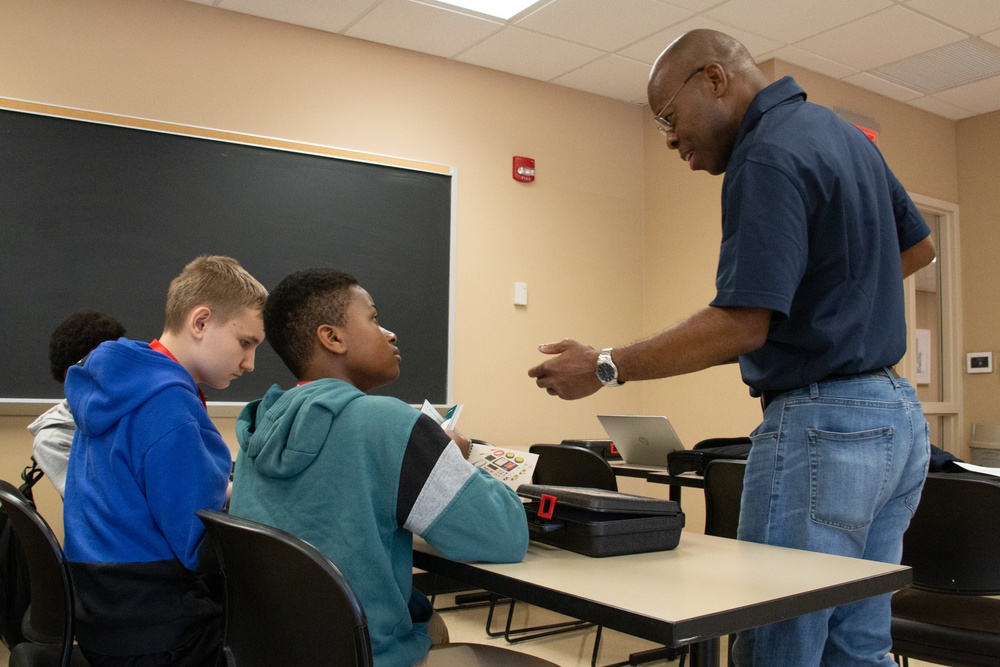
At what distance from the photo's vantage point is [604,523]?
1293mm

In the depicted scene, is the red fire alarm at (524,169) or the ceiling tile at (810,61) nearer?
the ceiling tile at (810,61)

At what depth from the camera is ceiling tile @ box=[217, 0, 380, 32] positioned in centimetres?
389

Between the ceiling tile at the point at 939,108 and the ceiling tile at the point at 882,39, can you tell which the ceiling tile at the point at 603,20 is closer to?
the ceiling tile at the point at 882,39

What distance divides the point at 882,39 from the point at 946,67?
648 mm

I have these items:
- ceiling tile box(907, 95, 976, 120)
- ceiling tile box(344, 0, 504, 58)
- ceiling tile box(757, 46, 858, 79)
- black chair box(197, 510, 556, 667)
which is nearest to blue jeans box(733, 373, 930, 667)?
black chair box(197, 510, 556, 667)

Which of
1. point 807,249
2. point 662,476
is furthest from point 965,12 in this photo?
point 807,249

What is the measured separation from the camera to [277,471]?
1.26 m

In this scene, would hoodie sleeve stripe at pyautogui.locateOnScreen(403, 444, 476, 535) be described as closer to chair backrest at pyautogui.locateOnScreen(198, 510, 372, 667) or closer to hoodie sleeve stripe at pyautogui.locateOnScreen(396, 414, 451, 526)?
hoodie sleeve stripe at pyautogui.locateOnScreen(396, 414, 451, 526)

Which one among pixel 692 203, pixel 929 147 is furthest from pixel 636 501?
pixel 929 147

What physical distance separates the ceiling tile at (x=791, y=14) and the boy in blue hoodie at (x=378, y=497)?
3321 millimetres

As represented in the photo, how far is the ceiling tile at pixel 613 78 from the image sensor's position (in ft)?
15.3

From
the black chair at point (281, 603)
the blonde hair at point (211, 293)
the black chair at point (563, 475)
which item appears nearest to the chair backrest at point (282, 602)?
the black chair at point (281, 603)

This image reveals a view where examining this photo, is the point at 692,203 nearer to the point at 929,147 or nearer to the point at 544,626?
the point at 929,147

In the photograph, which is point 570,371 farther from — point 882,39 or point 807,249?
point 882,39
